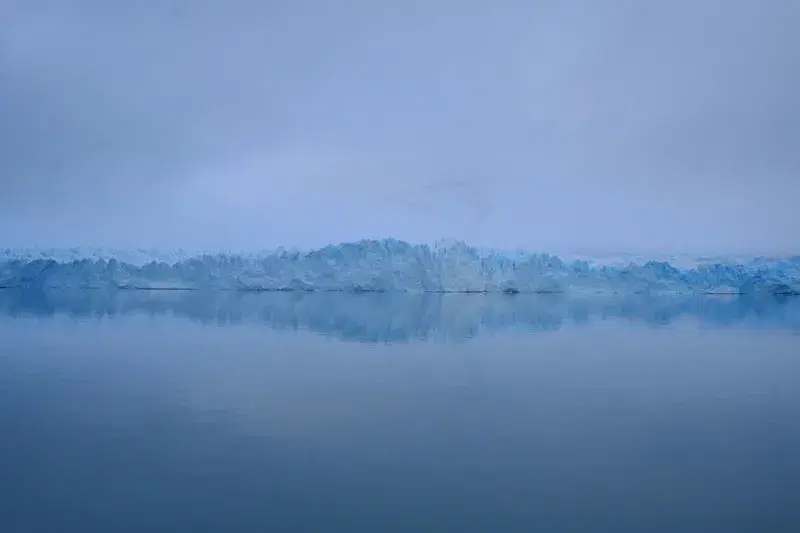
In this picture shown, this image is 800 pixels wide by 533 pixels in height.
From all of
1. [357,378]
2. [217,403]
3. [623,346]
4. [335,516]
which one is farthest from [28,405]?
[623,346]

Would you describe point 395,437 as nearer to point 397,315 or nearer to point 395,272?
point 397,315

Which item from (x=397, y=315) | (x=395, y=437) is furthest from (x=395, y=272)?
(x=395, y=437)

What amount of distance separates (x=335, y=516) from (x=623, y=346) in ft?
24.6

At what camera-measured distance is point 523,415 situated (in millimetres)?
4750

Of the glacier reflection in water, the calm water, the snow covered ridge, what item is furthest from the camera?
the snow covered ridge

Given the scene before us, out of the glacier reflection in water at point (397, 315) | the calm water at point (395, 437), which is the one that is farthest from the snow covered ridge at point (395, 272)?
the calm water at point (395, 437)

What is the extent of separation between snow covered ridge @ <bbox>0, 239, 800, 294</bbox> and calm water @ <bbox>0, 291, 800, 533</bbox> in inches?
531

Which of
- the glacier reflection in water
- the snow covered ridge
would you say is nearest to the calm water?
the glacier reflection in water

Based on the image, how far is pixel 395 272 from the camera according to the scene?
907 inches

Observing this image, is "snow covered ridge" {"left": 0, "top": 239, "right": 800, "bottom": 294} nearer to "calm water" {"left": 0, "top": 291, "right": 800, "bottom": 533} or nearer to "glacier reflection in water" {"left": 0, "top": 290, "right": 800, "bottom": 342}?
"glacier reflection in water" {"left": 0, "top": 290, "right": 800, "bottom": 342}

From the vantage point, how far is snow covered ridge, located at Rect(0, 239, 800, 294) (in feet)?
73.4

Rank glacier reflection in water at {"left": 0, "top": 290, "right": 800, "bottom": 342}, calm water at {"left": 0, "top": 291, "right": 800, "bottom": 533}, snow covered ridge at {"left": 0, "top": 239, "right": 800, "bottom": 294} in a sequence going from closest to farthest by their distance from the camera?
1. calm water at {"left": 0, "top": 291, "right": 800, "bottom": 533}
2. glacier reflection in water at {"left": 0, "top": 290, "right": 800, "bottom": 342}
3. snow covered ridge at {"left": 0, "top": 239, "right": 800, "bottom": 294}

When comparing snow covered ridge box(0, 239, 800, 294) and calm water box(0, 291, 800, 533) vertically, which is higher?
snow covered ridge box(0, 239, 800, 294)

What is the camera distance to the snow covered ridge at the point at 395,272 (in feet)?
73.4
